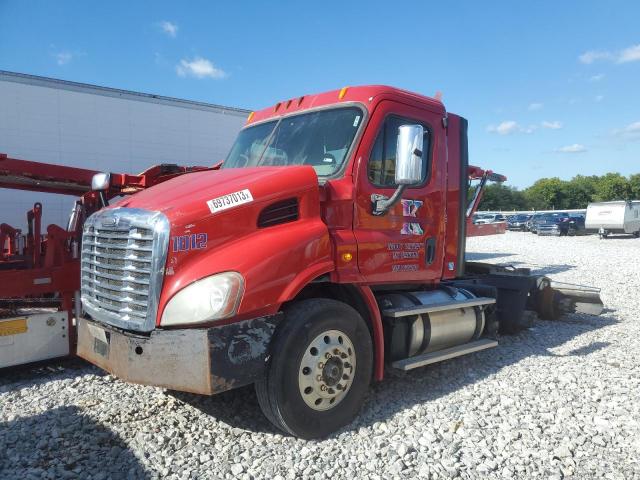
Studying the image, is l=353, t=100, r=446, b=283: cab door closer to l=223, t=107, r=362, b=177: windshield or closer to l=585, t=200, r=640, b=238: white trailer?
l=223, t=107, r=362, b=177: windshield

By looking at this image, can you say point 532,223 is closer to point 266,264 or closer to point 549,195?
point 266,264

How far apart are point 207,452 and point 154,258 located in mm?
1441

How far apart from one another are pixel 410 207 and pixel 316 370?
5.96 feet

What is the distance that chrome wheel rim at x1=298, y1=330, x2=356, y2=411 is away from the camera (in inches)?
142

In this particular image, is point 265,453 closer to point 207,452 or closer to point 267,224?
point 207,452

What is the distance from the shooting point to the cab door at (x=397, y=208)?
4.14m

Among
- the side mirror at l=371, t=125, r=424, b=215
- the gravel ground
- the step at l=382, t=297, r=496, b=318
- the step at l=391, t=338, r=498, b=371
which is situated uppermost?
the side mirror at l=371, t=125, r=424, b=215

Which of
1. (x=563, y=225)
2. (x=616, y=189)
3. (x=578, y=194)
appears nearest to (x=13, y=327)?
(x=563, y=225)

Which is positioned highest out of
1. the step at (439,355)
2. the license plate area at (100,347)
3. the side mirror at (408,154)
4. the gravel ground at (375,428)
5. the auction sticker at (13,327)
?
the side mirror at (408,154)

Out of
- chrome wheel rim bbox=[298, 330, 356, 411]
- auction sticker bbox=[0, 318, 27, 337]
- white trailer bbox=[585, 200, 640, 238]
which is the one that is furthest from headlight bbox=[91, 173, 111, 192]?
white trailer bbox=[585, 200, 640, 238]

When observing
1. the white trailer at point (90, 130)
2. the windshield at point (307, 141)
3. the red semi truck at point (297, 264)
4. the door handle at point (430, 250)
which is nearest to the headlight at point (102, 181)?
the red semi truck at point (297, 264)

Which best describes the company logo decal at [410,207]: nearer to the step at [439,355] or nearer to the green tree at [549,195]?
the step at [439,355]

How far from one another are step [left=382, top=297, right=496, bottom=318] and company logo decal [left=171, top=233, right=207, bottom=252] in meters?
1.81

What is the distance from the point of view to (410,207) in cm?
458
